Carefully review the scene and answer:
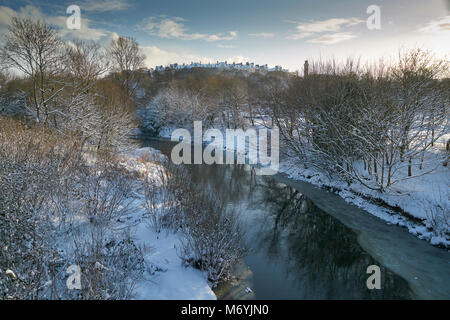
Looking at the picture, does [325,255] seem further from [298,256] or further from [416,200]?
[416,200]

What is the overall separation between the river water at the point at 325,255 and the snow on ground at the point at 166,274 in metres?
0.62

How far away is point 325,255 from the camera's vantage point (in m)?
7.62

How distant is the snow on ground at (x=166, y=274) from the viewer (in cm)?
505

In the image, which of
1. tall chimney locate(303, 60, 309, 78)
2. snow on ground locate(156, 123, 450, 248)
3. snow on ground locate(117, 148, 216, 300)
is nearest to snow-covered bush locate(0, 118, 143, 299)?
snow on ground locate(117, 148, 216, 300)

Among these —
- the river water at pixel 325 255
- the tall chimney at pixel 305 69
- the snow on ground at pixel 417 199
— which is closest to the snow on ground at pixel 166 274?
the river water at pixel 325 255

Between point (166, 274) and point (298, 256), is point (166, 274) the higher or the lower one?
the higher one

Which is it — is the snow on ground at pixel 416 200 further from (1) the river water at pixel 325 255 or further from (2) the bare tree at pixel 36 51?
(2) the bare tree at pixel 36 51

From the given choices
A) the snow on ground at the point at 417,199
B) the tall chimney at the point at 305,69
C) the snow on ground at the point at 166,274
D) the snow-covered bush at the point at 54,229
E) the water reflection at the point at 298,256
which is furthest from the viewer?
the tall chimney at the point at 305,69

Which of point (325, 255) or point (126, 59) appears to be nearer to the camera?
point (325, 255)

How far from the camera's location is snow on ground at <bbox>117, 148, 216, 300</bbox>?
5.05 meters

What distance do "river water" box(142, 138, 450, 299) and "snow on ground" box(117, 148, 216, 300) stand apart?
62 cm

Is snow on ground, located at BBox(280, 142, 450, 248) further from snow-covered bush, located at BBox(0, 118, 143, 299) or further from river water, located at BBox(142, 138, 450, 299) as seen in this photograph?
snow-covered bush, located at BBox(0, 118, 143, 299)

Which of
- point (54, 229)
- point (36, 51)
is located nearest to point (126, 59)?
point (36, 51)

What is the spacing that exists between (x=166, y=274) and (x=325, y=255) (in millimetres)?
4843
